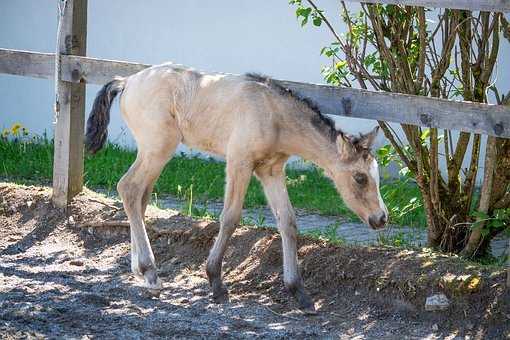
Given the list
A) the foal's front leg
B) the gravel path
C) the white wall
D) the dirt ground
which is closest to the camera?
the dirt ground

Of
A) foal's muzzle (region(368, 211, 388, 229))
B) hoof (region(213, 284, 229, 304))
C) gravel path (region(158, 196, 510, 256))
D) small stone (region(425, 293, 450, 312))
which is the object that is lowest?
hoof (region(213, 284, 229, 304))

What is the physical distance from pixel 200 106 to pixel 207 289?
1.29 m

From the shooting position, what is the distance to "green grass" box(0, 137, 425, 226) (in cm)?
927

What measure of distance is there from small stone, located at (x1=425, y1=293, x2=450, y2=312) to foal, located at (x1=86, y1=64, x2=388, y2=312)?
0.62 meters

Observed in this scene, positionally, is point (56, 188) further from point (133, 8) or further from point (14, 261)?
point (133, 8)

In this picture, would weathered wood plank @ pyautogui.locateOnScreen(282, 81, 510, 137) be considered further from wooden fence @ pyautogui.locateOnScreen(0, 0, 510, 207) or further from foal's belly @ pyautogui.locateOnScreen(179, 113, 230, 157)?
foal's belly @ pyautogui.locateOnScreen(179, 113, 230, 157)

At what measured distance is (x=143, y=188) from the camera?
22.4ft

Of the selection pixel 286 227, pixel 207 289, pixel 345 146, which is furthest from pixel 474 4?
pixel 207 289

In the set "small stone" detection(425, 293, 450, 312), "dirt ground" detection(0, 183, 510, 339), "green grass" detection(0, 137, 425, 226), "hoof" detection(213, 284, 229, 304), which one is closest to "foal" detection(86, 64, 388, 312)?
"hoof" detection(213, 284, 229, 304)

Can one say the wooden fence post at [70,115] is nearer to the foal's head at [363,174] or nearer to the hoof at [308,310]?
the foal's head at [363,174]

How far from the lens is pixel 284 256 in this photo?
253 inches

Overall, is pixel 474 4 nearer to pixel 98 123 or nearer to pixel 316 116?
pixel 316 116

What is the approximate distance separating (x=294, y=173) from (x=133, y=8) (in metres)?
3.07

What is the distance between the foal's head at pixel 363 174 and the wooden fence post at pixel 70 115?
2.60 metres
